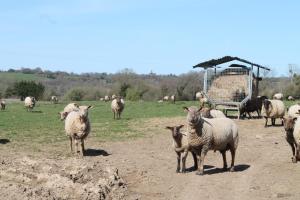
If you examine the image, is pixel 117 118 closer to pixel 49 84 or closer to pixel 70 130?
pixel 70 130

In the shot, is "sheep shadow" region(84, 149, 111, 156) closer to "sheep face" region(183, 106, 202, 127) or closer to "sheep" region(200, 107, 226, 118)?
"sheep" region(200, 107, 226, 118)

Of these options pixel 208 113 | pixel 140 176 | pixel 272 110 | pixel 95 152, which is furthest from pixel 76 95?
pixel 140 176

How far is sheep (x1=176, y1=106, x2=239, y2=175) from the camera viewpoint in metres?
15.3

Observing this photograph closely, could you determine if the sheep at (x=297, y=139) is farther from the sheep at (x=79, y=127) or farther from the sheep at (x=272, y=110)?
the sheep at (x=272, y=110)

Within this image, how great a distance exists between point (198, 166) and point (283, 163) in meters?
3.19

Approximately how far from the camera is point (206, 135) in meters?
15.3

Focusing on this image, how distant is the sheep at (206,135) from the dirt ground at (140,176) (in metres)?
0.74

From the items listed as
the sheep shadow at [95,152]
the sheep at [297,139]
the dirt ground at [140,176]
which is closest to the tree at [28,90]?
the dirt ground at [140,176]

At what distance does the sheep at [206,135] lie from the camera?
50.2ft

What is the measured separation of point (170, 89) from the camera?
88.1 m

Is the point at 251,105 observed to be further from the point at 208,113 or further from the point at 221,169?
the point at 221,169

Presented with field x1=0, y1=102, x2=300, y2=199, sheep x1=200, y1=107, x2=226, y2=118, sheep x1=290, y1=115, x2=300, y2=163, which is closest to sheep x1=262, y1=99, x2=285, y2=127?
field x1=0, y1=102, x2=300, y2=199

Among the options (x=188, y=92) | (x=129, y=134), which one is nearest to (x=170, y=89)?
(x=188, y=92)

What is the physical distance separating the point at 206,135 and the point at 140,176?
2.26 meters
